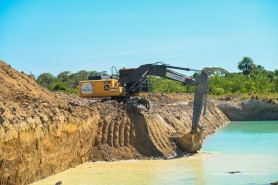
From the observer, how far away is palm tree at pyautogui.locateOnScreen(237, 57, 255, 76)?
289 feet

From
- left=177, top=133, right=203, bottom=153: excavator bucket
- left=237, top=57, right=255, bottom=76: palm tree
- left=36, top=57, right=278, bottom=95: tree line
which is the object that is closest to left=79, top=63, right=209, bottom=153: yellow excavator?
left=177, top=133, right=203, bottom=153: excavator bucket

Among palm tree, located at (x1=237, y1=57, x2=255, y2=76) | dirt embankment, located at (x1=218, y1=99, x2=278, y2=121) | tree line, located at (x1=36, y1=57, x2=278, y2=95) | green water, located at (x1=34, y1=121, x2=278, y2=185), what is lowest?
green water, located at (x1=34, y1=121, x2=278, y2=185)

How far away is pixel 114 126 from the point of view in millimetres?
19812

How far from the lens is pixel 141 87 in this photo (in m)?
22.5

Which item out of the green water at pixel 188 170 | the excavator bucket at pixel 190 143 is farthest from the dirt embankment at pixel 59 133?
the green water at pixel 188 170

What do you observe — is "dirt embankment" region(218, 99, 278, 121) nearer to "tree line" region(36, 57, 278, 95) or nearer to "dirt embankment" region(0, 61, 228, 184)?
"tree line" region(36, 57, 278, 95)

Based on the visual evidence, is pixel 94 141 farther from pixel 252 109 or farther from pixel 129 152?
pixel 252 109

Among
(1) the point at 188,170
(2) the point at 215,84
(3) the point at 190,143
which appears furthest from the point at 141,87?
(2) the point at 215,84

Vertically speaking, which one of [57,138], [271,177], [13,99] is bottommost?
[271,177]

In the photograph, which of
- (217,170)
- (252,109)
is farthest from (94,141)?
(252,109)

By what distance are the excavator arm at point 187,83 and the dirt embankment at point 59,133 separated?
0.69m

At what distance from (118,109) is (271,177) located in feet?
28.2

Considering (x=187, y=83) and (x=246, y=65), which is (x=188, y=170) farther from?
(x=246, y=65)

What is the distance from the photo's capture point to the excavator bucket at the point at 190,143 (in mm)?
19500
